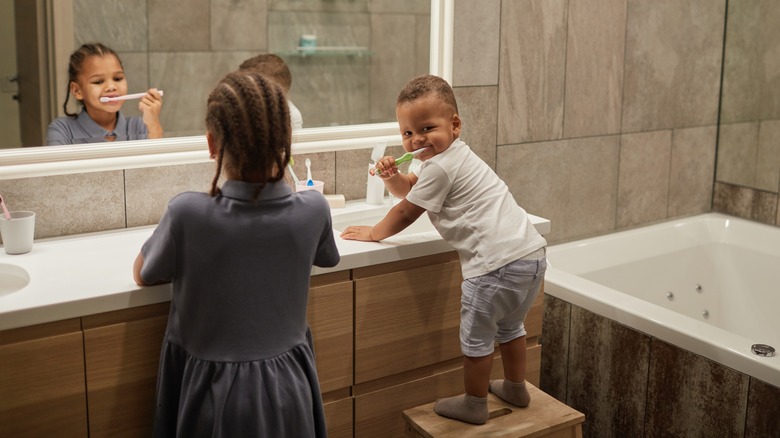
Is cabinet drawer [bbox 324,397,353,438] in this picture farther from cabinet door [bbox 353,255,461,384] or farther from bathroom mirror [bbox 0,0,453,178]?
bathroom mirror [bbox 0,0,453,178]

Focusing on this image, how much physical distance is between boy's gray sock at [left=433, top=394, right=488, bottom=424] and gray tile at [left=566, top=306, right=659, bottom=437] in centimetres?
60

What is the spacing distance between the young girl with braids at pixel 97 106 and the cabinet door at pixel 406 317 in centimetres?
68

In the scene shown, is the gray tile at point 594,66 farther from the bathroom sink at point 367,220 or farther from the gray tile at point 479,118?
the bathroom sink at point 367,220

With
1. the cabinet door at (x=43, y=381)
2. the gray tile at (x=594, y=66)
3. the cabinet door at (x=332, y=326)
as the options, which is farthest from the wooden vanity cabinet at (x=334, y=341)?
the gray tile at (x=594, y=66)

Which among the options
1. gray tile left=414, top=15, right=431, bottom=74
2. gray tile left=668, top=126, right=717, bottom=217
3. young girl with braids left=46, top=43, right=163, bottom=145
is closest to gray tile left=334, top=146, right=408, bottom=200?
gray tile left=414, top=15, right=431, bottom=74

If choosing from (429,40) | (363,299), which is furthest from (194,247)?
(429,40)

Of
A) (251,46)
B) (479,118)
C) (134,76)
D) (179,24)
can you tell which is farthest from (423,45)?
(134,76)

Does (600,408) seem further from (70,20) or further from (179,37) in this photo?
(70,20)

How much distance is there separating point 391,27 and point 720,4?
1362 mm

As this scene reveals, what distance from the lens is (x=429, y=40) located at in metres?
2.54

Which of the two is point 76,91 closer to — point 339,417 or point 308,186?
point 308,186

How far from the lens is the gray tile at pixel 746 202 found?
3.21 metres

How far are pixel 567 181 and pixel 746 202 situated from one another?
0.82m

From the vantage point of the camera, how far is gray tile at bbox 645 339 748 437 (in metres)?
2.14
